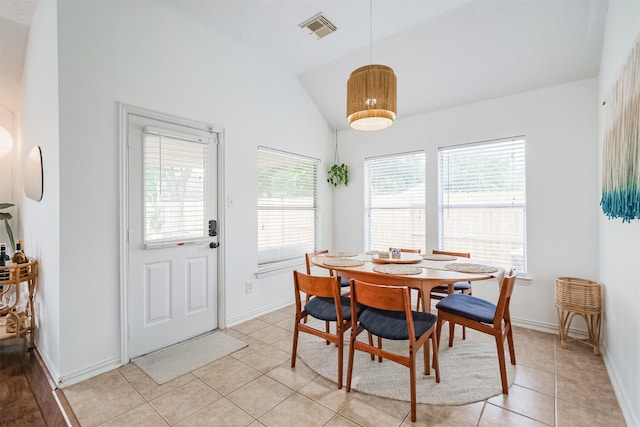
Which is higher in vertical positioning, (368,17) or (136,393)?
(368,17)

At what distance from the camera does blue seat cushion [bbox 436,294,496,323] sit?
82.7 inches

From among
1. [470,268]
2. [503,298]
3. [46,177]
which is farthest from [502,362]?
[46,177]

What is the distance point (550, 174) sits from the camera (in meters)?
3.08

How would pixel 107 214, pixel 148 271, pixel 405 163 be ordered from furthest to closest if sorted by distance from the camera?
pixel 405 163
pixel 148 271
pixel 107 214

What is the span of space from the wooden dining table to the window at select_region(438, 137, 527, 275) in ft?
A: 3.00

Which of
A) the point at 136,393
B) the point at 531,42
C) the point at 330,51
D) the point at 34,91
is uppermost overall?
the point at 330,51

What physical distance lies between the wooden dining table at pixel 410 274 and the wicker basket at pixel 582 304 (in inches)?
34.1

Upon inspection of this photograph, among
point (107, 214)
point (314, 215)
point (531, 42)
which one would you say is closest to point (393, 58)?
point (531, 42)

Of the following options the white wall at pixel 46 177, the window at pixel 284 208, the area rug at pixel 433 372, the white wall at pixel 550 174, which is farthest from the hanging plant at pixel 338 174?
the white wall at pixel 46 177

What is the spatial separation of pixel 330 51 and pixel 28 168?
3.27 meters

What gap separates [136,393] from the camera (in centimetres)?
207

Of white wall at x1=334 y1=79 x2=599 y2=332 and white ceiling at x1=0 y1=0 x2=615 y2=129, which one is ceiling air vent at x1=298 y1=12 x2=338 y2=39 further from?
white wall at x1=334 y1=79 x2=599 y2=332

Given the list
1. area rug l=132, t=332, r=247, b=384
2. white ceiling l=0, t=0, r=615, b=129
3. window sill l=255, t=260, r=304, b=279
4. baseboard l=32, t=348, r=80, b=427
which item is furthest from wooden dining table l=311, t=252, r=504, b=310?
white ceiling l=0, t=0, r=615, b=129

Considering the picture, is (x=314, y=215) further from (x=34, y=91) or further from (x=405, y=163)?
(x=34, y=91)
